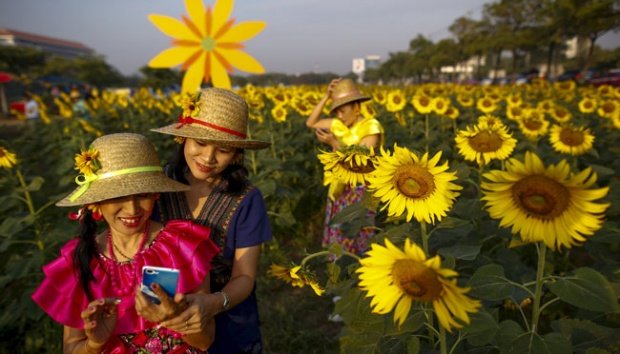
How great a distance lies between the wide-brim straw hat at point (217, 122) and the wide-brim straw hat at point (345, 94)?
161 cm

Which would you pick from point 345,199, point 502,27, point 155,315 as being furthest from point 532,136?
point 502,27

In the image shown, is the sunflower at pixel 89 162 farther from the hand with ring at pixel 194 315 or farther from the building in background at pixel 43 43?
the building in background at pixel 43 43

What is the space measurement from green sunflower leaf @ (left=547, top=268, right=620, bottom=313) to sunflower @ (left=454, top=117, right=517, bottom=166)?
1271 mm

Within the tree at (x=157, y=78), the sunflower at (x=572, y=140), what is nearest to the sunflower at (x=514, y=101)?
the sunflower at (x=572, y=140)

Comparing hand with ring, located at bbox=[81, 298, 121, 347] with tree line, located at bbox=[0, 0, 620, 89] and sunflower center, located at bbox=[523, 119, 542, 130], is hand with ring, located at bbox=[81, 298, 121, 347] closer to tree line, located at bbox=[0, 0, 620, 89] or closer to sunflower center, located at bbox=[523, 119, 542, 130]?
sunflower center, located at bbox=[523, 119, 542, 130]

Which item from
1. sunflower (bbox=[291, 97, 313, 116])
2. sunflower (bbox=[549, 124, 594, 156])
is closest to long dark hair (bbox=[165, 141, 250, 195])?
sunflower (bbox=[549, 124, 594, 156])

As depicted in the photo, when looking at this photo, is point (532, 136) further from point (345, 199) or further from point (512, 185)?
point (512, 185)

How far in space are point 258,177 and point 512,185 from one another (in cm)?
325

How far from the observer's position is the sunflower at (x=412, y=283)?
0.92m

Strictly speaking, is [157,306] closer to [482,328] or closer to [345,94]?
[482,328]

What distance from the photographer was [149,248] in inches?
58.6

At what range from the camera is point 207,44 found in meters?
2.04

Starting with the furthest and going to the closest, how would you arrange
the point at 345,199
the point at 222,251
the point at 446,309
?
the point at 345,199 < the point at 222,251 < the point at 446,309

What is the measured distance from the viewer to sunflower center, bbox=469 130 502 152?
7.79 ft
